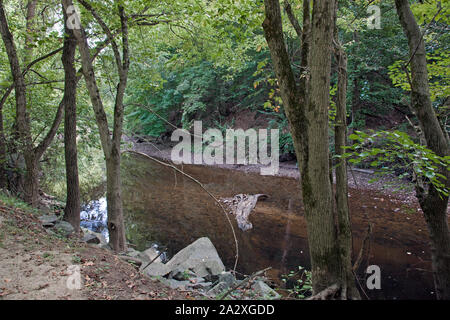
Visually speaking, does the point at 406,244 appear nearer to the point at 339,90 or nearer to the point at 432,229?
the point at 432,229

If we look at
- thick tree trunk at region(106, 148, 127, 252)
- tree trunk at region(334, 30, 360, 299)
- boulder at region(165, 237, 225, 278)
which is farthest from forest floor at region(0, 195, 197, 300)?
tree trunk at region(334, 30, 360, 299)

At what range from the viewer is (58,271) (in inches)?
151

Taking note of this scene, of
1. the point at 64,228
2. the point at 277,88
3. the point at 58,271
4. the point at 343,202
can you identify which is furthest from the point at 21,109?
the point at 343,202

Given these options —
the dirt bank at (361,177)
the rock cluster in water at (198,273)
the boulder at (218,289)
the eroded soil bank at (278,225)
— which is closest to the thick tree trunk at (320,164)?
the eroded soil bank at (278,225)

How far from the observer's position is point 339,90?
11.7ft

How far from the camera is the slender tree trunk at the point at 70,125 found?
6.11 meters

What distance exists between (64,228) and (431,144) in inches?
256

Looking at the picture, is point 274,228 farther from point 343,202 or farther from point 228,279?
point 343,202

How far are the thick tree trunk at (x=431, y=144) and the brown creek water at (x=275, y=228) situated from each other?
318mm

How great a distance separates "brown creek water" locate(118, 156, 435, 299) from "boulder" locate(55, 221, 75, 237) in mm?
2319
